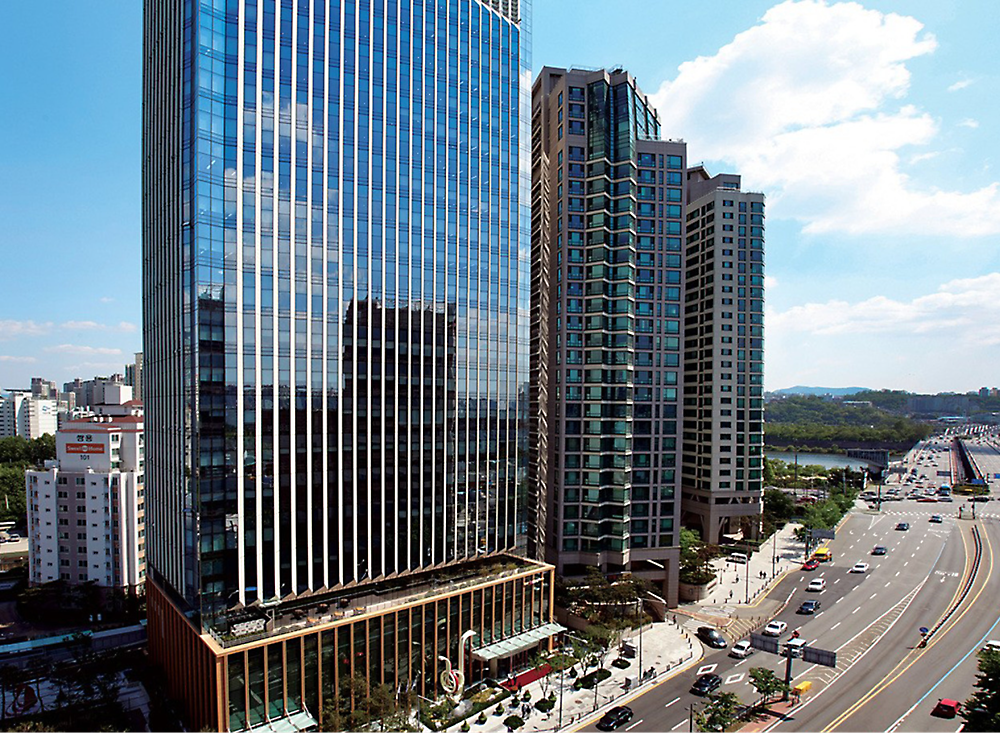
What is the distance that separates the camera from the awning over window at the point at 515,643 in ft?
221

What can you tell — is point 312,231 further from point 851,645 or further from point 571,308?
point 851,645

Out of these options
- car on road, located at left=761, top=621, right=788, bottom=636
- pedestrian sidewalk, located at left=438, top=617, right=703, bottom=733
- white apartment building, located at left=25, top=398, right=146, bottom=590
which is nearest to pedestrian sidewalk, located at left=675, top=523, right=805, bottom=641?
car on road, located at left=761, top=621, right=788, bottom=636

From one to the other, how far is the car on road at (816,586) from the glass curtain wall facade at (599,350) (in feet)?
84.5

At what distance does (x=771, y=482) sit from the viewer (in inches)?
7672

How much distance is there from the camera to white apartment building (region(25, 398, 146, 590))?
3868 inches

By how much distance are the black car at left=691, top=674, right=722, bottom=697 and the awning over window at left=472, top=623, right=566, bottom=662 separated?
17.6 metres

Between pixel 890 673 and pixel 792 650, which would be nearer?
pixel 792 650

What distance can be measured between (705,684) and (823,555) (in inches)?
2713

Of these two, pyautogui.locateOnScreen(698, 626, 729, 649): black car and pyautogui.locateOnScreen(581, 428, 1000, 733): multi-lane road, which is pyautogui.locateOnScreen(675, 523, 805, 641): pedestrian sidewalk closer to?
pyautogui.locateOnScreen(698, 626, 729, 649): black car

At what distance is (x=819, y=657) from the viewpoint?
6166 centimetres

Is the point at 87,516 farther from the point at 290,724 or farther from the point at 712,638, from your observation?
the point at 712,638

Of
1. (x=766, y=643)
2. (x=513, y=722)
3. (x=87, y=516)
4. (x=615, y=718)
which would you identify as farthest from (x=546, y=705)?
(x=87, y=516)

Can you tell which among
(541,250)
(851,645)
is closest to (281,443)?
(541,250)

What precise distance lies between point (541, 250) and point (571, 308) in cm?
1106
